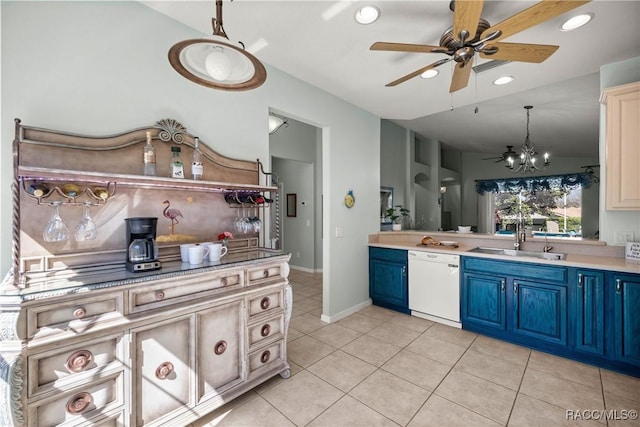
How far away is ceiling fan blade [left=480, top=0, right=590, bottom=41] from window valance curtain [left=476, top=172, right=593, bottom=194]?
280 inches

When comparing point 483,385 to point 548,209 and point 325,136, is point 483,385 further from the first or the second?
point 548,209

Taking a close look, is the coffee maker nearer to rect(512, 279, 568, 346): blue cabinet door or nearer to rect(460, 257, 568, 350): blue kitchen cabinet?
rect(460, 257, 568, 350): blue kitchen cabinet

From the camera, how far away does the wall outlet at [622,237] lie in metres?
2.61

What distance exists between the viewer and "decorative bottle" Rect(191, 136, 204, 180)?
2.00 metres

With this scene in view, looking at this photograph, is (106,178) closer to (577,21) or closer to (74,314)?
(74,314)

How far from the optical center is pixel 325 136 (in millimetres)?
3441

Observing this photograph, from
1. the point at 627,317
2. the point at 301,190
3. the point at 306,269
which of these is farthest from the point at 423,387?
the point at 301,190

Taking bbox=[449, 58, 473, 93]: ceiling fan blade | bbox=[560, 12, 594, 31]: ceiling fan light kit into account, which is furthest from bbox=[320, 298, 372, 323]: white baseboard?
bbox=[560, 12, 594, 31]: ceiling fan light kit

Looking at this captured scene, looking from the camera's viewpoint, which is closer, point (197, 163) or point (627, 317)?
point (197, 163)

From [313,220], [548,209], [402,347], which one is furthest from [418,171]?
[402,347]

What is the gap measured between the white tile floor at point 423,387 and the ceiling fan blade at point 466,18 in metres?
2.53

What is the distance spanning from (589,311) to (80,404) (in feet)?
12.3

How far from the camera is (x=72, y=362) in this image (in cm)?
128

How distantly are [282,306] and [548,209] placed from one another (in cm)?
892
